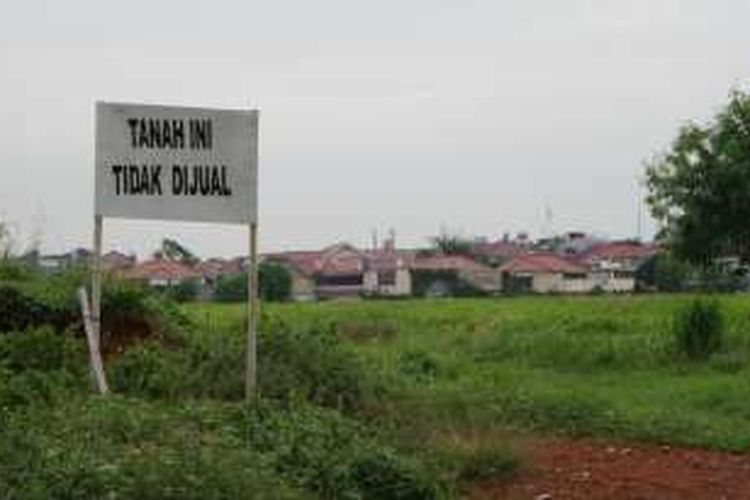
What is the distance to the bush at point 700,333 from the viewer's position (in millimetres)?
20719

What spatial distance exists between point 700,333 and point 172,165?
1204 cm

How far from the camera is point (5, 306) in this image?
1550 cm

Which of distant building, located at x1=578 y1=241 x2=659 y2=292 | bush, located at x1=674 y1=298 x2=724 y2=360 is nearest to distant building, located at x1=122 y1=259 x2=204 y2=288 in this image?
bush, located at x1=674 y1=298 x2=724 y2=360

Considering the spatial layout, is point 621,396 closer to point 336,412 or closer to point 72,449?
point 336,412

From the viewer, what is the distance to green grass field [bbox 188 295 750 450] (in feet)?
40.0

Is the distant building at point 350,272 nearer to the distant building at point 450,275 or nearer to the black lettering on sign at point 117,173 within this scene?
the distant building at point 450,275

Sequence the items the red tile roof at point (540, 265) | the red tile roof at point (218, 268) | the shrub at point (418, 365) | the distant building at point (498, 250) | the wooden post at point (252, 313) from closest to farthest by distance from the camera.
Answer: the wooden post at point (252, 313) < the shrub at point (418, 365) < the red tile roof at point (218, 268) < the red tile roof at point (540, 265) < the distant building at point (498, 250)

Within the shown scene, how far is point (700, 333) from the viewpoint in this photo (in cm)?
2083

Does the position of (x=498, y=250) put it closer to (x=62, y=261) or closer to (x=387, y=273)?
(x=387, y=273)

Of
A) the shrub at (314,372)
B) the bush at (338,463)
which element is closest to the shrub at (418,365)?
the shrub at (314,372)

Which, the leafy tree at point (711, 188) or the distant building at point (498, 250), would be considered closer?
the leafy tree at point (711, 188)

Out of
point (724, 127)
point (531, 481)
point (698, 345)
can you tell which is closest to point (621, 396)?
point (698, 345)

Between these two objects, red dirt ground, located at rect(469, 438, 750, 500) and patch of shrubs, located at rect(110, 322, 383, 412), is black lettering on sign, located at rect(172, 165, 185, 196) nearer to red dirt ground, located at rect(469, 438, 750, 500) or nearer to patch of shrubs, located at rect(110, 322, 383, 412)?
patch of shrubs, located at rect(110, 322, 383, 412)

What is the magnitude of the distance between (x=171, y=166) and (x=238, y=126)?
50cm
